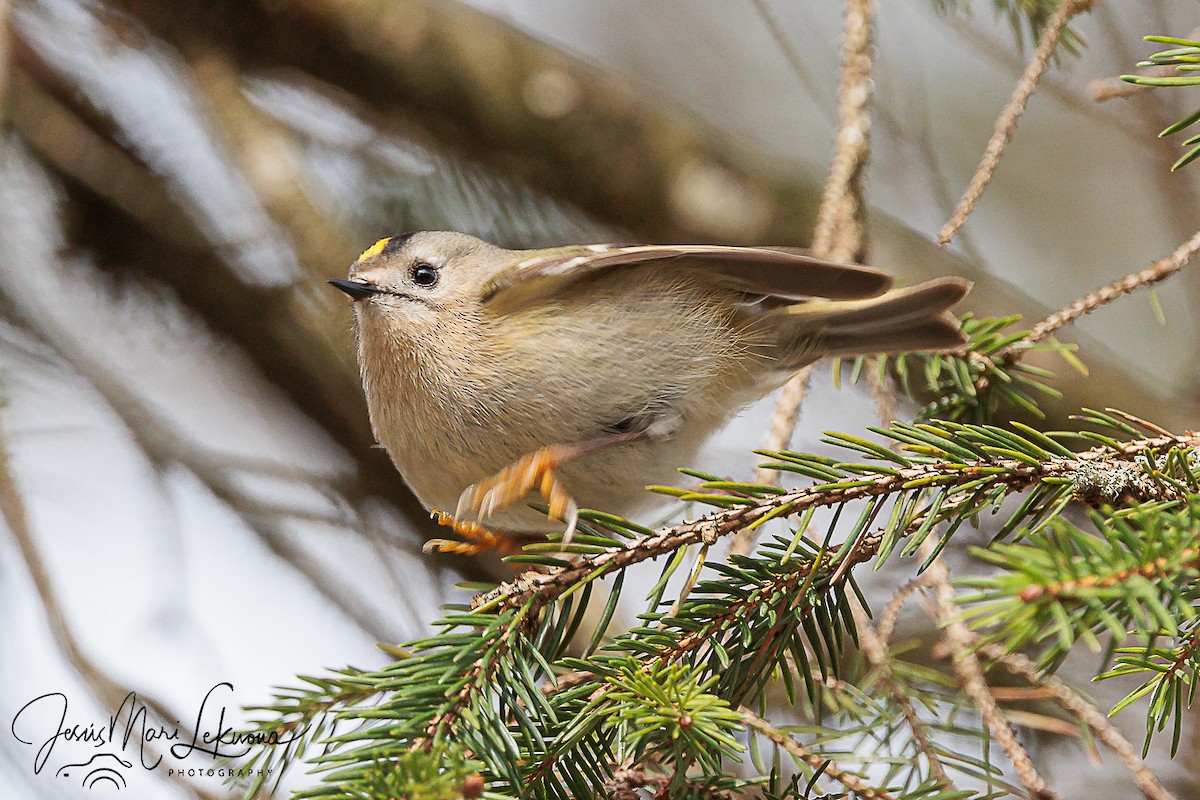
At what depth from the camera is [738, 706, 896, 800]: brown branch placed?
940mm

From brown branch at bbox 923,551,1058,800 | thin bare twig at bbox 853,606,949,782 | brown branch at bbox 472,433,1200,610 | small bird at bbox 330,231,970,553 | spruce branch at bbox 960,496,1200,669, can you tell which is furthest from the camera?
small bird at bbox 330,231,970,553

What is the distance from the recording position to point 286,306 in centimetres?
208

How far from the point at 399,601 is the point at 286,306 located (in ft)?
2.19

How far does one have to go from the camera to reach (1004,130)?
1279 mm

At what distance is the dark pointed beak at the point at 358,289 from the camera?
1.45m

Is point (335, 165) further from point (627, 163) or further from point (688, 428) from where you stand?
point (688, 428)

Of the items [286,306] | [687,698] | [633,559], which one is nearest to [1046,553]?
[687,698]

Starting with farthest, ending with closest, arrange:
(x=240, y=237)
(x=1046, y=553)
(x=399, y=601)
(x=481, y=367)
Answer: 1. (x=240, y=237)
2. (x=399, y=601)
3. (x=481, y=367)
4. (x=1046, y=553)

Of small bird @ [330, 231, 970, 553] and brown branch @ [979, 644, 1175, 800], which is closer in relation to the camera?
brown branch @ [979, 644, 1175, 800]

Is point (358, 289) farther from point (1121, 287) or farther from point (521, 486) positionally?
point (1121, 287)

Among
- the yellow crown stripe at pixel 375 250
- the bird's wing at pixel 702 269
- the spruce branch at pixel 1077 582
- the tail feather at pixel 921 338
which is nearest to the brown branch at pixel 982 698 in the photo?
the spruce branch at pixel 1077 582

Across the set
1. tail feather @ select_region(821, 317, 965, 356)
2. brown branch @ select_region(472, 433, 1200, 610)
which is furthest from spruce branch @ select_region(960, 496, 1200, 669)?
tail feather @ select_region(821, 317, 965, 356)

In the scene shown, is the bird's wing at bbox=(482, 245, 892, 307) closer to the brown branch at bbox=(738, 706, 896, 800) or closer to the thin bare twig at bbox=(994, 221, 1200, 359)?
the thin bare twig at bbox=(994, 221, 1200, 359)

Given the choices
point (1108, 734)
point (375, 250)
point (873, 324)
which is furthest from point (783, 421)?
point (375, 250)
